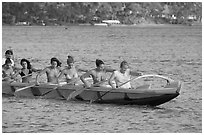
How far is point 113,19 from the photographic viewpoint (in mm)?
159500

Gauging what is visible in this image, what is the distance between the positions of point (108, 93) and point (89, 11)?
127 metres

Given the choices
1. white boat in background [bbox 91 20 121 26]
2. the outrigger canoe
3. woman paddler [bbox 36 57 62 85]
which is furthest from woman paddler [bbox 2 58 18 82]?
white boat in background [bbox 91 20 121 26]

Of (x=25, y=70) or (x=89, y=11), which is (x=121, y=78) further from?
(x=89, y=11)

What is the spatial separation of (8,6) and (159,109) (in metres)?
107

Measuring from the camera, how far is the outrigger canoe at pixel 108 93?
1659cm

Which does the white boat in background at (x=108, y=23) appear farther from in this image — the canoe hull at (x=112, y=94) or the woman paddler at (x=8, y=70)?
the canoe hull at (x=112, y=94)

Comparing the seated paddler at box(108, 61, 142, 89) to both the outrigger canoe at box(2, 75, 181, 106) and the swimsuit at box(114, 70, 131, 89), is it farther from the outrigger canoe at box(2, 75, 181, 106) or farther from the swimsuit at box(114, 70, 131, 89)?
the outrigger canoe at box(2, 75, 181, 106)

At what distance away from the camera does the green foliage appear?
133 m

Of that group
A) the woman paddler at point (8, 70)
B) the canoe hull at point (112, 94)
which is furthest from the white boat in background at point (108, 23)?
the canoe hull at point (112, 94)

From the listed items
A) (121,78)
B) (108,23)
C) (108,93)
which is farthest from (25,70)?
(108,23)

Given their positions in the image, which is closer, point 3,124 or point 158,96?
point 3,124

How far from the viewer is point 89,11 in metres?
144

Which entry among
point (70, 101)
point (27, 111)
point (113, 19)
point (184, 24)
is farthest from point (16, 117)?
point (184, 24)

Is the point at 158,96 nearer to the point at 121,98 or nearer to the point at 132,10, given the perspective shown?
the point at 121,98
